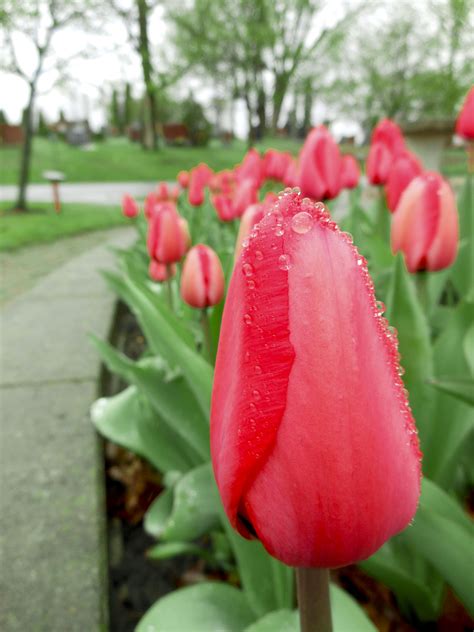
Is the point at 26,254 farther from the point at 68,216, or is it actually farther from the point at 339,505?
the point at 339,505

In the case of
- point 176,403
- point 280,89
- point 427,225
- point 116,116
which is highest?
point 280,89

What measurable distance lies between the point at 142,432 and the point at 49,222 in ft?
26.5

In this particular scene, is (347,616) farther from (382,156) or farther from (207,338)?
(382,156)

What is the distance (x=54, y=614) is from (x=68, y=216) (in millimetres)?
9347

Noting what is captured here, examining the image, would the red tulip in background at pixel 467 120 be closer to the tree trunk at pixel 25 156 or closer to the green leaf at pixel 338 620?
the green leaf at pixel 338 620

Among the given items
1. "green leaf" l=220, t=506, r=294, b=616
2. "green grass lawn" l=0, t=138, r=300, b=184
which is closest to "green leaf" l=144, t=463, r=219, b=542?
"green leaf" l=220, t=506, r=294, b=616

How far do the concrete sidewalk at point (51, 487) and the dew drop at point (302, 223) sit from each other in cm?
96

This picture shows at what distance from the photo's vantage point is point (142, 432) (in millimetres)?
1470

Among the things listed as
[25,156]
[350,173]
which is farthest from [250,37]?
[350,173]

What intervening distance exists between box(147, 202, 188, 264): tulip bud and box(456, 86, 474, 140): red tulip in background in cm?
107

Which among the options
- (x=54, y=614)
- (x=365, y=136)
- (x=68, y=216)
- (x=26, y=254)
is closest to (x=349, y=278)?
(x=54, y=614)

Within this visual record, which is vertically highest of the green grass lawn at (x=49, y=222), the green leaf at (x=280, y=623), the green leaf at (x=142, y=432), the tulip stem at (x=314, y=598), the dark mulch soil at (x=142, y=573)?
the tulip stem at (x=314, y=598)

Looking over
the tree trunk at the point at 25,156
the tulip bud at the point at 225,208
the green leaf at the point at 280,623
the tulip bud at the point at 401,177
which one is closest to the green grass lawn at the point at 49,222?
the tree trunk at the point at 25,156

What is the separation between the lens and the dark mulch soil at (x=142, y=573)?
123 centimetres
